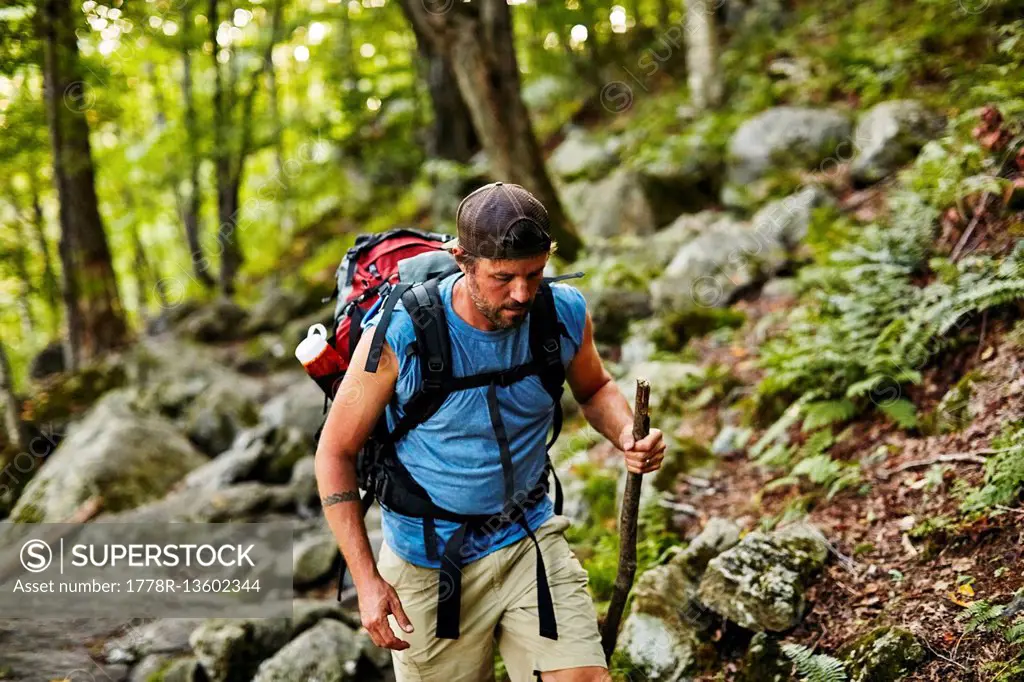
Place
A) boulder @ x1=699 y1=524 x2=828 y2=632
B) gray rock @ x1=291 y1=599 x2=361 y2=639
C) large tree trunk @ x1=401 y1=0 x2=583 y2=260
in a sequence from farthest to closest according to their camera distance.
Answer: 1. large tree trunk @ x1=401 y1=0 x2=583 y2=260
2. gray rock @ x1=291 y1=599 x2=361 y2=639
3. boulder @ x1=699 y1=524 x2=828 y2=632

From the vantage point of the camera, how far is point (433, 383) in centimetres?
332

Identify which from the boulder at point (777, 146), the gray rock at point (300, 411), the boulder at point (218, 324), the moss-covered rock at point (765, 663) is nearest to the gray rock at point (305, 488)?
the gray rock at point (300, 411)

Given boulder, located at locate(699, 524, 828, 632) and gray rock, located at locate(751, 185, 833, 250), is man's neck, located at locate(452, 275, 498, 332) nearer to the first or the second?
boulder, located at locate(699, 524, 828, 632)

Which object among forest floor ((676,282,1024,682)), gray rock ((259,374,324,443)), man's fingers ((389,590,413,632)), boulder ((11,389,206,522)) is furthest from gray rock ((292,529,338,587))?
man's fingers ((389,590,413,632))

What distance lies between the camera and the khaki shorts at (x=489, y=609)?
3611 millimetres

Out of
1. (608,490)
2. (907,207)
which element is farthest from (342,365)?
(907,207)

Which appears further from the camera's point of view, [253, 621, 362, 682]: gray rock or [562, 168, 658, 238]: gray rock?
[562, 168, 658, 238]: gray rock

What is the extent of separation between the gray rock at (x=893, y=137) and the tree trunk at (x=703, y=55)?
5130 mm

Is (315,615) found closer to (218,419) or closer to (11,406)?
(218,419)

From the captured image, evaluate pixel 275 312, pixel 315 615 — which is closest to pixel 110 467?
pixel 315 615

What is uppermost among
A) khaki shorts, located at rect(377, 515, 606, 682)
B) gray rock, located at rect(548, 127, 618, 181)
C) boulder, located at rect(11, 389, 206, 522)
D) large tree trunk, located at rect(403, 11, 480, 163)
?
large tree trunk, located at rect(403, 11, 480, 163)

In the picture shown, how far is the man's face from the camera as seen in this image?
10.4ft

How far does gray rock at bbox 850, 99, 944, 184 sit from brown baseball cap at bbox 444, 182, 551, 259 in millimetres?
8676

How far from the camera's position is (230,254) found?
20547mm
